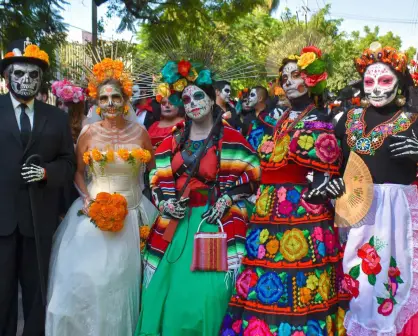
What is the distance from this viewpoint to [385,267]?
3.74 m

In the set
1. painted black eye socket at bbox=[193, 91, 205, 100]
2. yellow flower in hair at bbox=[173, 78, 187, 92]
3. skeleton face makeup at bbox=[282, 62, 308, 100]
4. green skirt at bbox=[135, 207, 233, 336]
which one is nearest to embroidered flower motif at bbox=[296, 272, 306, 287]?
green skirt at bbox=[135, 207, 233, 336]

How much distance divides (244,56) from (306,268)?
202 centimetres

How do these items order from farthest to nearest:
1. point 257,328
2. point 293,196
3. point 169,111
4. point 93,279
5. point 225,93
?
1. point 225,93
2. point 169,111
3. point 93,279
4. point 293,196
5. point 257,328

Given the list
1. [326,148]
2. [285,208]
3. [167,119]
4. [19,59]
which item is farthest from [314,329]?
[167,119]

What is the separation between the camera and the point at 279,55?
14.6 feet

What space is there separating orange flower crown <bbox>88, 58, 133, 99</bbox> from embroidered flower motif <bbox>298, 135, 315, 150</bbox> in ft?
5.46

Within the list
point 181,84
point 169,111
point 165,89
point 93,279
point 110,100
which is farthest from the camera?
point 169,111

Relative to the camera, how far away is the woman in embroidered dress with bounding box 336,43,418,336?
3732mm

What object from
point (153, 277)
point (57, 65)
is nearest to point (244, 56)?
point (153, 277)

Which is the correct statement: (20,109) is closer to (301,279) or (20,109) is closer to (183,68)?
(183,68)

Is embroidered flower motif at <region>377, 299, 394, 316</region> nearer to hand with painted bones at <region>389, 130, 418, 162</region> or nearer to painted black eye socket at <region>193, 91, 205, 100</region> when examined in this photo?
hand with painted bones at <region>389, 130, 418, 162</region>

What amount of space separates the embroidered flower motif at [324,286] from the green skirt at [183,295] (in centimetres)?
67

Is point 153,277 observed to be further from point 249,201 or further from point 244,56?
point 244,56

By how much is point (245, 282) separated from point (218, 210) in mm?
556
